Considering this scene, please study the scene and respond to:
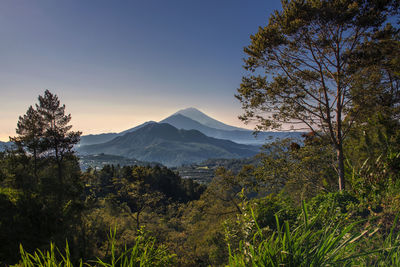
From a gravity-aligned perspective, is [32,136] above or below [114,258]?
above

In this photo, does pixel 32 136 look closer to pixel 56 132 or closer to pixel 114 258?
pixel 56 132

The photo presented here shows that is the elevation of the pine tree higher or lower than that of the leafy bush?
higher

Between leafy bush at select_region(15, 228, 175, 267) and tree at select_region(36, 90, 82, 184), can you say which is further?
tree at select_region(36, 90, 82, 184)

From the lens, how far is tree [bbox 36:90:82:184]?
736 inches

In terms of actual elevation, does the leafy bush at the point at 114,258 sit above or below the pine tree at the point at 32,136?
below

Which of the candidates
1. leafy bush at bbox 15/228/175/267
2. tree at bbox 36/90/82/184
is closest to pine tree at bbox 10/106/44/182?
tree at bbox 36/90/82/184

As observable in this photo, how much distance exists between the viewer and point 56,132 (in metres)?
18.9

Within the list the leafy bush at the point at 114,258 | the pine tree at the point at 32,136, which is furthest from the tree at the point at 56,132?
the leafy bush at the point at 114,258

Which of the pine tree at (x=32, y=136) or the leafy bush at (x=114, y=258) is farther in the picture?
the pine tree at (x=32, y=136)

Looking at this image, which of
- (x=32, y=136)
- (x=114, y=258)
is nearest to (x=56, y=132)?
(x=32, y=136)

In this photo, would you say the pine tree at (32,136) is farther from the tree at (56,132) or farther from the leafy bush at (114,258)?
the leafy bush at (114,258)

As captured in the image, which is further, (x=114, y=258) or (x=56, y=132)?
(x=56, y=132)

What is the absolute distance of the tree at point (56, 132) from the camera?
1869cm

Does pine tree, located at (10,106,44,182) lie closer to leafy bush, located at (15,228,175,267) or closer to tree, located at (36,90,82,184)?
tree, located at (36,90,82,184)
